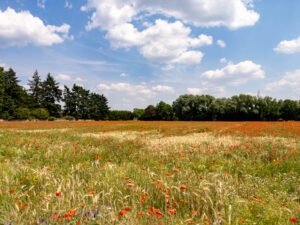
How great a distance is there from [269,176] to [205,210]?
12.6 feet

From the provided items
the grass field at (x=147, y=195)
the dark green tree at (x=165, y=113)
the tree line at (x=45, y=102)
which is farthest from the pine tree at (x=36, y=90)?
the grass field at (x=147, y=195)

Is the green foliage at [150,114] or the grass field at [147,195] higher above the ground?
the green foliage at [150,114]

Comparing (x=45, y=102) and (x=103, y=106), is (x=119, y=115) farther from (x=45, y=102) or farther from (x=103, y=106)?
(x=45, y=102)

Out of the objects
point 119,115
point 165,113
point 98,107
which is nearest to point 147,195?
point 165,113

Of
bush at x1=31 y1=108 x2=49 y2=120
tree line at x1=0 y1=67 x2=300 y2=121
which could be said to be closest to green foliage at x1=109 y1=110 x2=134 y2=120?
tree line at x1=0 y1=67 x2=300 y2=121

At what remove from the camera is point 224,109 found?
8019 cm

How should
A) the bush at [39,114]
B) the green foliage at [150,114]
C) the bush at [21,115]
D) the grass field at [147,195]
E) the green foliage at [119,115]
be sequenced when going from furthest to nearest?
the green foliage at [119,115] → the green foliage at [150,114] → the bush at [39,114] → the bush at [21,115] → the grass field at [147,195]

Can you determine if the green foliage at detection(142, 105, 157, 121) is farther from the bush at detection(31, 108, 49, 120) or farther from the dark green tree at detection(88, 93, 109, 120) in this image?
the bush at detection(31, 108, 49, 120)

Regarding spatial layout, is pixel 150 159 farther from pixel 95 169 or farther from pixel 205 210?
pixel 205 210

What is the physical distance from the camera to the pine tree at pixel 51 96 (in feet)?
283

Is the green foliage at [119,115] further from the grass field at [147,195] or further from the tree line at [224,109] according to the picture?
the grass field at [147,195]

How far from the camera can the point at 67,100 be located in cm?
9275

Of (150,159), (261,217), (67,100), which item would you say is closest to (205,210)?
(261,217)

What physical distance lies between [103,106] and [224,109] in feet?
160
